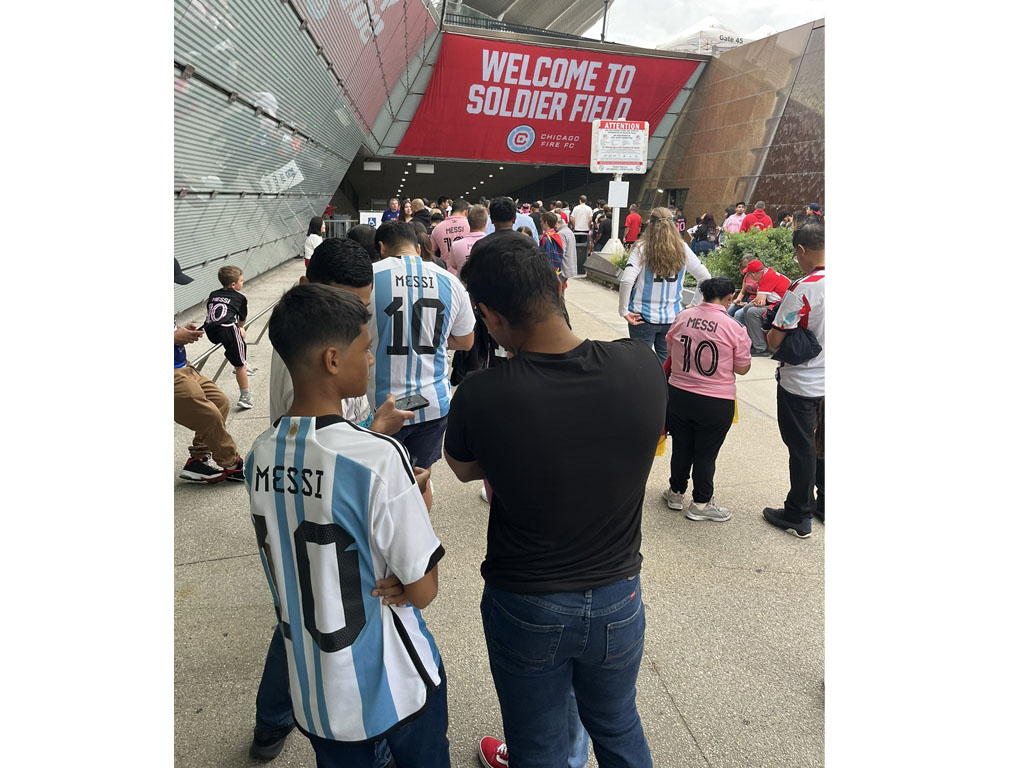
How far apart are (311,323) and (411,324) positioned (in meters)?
1.68

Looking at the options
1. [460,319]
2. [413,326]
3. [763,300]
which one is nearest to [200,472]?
[413,326]

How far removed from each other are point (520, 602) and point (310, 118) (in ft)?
50.3

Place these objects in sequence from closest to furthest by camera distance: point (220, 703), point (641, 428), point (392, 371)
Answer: point (641, 428) < point (220, 703) < point (392, 371)

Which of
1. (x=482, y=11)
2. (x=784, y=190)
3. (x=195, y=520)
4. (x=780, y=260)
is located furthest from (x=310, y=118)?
(x=482, y=11)

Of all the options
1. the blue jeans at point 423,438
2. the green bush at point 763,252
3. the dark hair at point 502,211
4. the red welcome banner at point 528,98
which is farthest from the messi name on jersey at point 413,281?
the red welcome banner at point 528,98

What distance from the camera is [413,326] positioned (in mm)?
3244

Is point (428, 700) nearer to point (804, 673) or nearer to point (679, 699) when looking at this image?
point (679, 699)

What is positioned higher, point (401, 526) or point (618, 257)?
point (618, 257)

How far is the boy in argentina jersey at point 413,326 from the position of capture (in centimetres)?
322

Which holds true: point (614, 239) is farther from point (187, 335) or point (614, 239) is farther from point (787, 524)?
point (187, 335)

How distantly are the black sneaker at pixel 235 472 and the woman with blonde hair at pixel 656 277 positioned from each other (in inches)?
128

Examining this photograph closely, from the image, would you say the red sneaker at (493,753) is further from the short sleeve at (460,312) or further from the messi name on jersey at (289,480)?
the short sleeve at (460,312)

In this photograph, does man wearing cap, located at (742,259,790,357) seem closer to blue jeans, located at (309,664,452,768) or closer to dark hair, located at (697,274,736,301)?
dark hair, located at (697,274,736,301)

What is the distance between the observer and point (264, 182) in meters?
12.8
